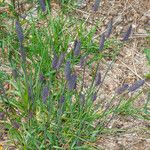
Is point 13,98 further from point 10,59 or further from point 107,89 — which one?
point 107,89

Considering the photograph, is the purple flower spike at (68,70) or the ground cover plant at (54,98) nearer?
the purple flower spike at (68,70)

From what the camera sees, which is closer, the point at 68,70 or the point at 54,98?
the point at 68,70

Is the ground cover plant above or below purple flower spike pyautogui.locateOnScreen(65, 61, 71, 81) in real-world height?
below

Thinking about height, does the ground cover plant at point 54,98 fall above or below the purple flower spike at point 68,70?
below

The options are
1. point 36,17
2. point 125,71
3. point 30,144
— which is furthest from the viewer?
point 36,17

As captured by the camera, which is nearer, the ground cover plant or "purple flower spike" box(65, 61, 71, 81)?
"purple flower spike" box(65, 61, 71, 81)

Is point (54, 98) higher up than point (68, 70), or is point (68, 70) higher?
point (68, 70)

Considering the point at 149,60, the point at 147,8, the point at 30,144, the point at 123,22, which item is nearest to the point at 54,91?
the point at 30,144

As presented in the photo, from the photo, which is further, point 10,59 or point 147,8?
point 147,8
